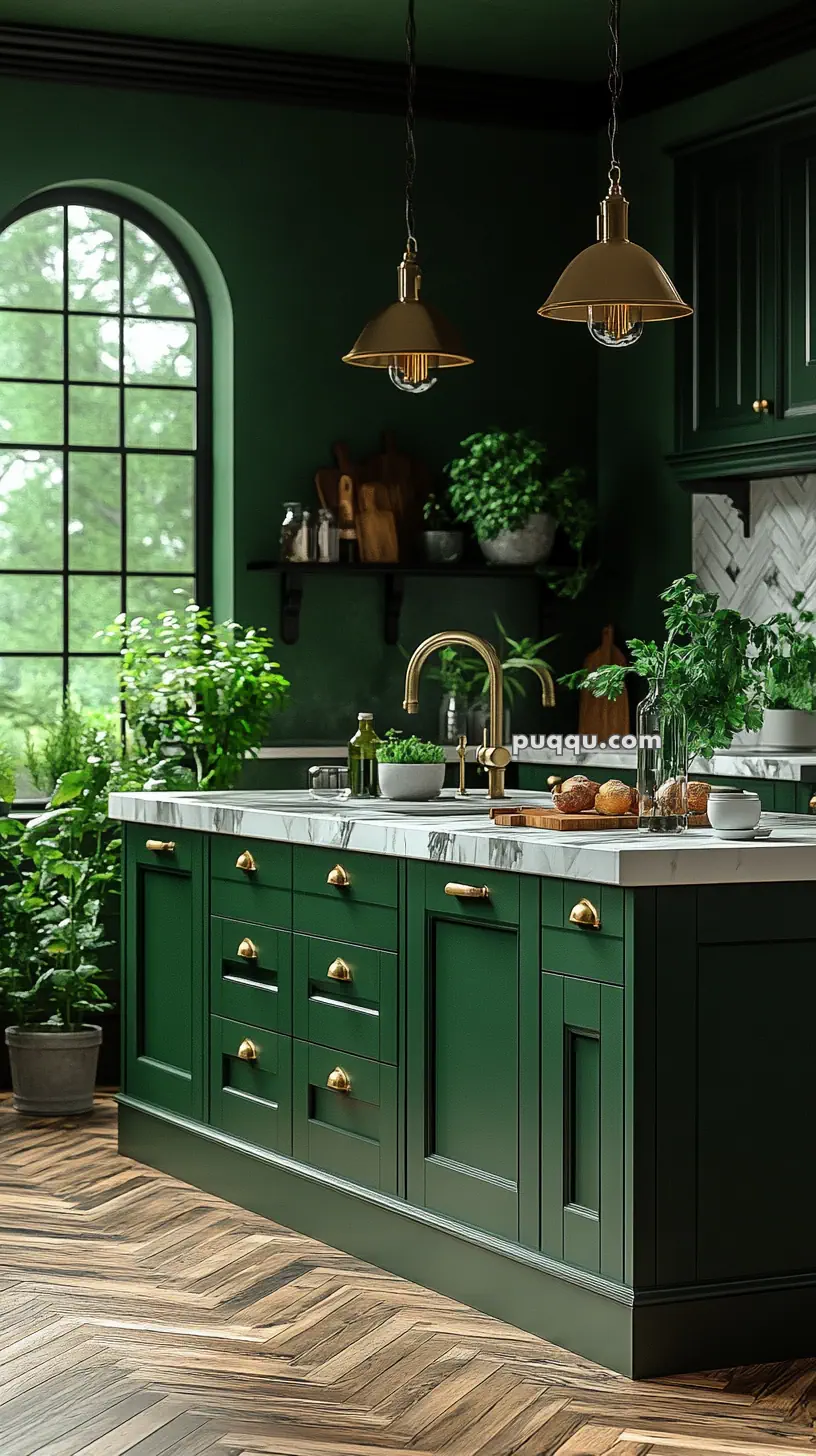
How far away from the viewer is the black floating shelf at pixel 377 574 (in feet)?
20.9

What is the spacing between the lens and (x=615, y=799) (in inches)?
156

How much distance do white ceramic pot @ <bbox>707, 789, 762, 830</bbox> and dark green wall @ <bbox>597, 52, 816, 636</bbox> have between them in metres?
2.91

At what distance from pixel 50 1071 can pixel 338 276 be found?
271cm

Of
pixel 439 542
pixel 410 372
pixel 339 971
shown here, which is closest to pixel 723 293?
pixel 439 542

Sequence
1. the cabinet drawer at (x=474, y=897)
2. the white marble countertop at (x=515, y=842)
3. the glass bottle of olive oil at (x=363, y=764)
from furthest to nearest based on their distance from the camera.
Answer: the glass bottle of olive oil at (x=363, y=764), the cabinet drawer at (x=474, y=897), the white marble countertop at (x=515, y=842)

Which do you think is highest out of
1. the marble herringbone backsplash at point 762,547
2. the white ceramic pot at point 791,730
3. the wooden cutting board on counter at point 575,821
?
the marble herringbone backsplash at point 762,547

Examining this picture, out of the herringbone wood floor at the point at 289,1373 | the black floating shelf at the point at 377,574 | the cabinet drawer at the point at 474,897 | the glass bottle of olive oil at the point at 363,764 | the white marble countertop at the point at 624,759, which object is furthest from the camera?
the black floating shelf at the point at 377,574

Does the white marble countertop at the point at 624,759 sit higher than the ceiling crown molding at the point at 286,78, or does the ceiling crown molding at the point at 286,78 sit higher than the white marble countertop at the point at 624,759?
the ceiling crown molding at the point at 286,78

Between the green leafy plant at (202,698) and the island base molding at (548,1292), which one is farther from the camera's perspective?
the green leafy plant at (202,698)

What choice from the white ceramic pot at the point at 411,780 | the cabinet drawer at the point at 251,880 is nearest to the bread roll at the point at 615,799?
the white ceramic pot at the point at 411,780

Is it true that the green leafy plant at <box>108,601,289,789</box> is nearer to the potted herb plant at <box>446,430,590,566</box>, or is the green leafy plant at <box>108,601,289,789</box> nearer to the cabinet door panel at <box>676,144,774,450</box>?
the potted herb plant at <box>446,430,590,566</box>

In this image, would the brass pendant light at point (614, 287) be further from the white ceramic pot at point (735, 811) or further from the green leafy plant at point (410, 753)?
the green leafy plant at point (410, 753)

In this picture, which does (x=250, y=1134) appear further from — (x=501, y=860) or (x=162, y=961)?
(x=501, y=860)

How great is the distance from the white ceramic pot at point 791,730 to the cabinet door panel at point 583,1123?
2.40 meters
